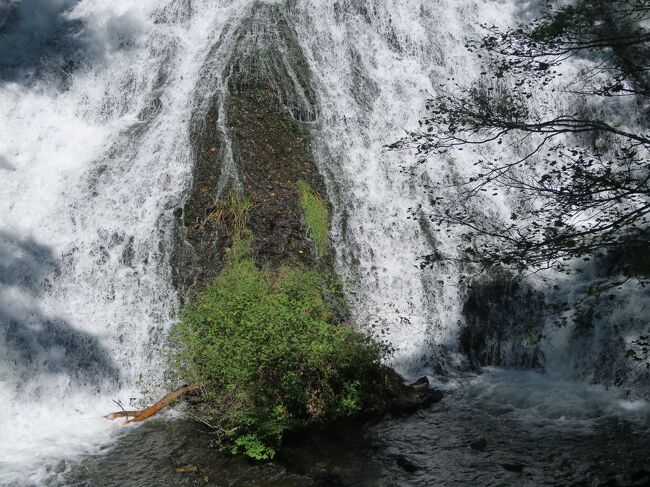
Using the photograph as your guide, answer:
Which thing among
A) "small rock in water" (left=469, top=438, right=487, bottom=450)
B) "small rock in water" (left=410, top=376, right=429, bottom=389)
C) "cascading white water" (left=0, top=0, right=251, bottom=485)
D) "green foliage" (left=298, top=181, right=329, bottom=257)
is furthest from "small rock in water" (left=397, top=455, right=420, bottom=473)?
"green foliage" (left=298, top=181, right=329, bottom=257)

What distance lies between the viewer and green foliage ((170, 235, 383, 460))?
28.5 feet

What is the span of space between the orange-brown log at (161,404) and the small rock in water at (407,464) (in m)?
3.49

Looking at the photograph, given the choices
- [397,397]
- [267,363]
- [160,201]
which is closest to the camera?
[267,363]

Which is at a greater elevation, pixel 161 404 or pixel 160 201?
pixel 160 201

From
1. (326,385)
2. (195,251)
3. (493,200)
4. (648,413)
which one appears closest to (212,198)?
(195,251)

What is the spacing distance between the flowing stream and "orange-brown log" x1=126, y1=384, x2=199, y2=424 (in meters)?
0.49

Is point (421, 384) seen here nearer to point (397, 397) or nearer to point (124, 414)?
point (397, 397)

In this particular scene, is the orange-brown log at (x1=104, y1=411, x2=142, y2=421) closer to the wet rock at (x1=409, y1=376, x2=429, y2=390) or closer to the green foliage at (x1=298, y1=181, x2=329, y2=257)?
the wet rock at (x1=409, y1=376, x2=429, y2=390)

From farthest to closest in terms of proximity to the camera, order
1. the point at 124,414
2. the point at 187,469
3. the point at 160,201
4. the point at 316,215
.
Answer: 1. the point at 316,215
2. the point at 160,201
3. the point at 124,414
4. the point at 187,469

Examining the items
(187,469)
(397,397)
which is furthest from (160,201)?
(397,397)

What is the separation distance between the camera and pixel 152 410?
32.7 ft

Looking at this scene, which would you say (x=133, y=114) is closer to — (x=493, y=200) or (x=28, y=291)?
(x=28, y=291)

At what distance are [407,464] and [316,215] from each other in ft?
21.4

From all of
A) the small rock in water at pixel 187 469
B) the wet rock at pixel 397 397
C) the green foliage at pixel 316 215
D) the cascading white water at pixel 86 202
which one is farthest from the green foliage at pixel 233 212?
the small rock in water at pixel 187 469
